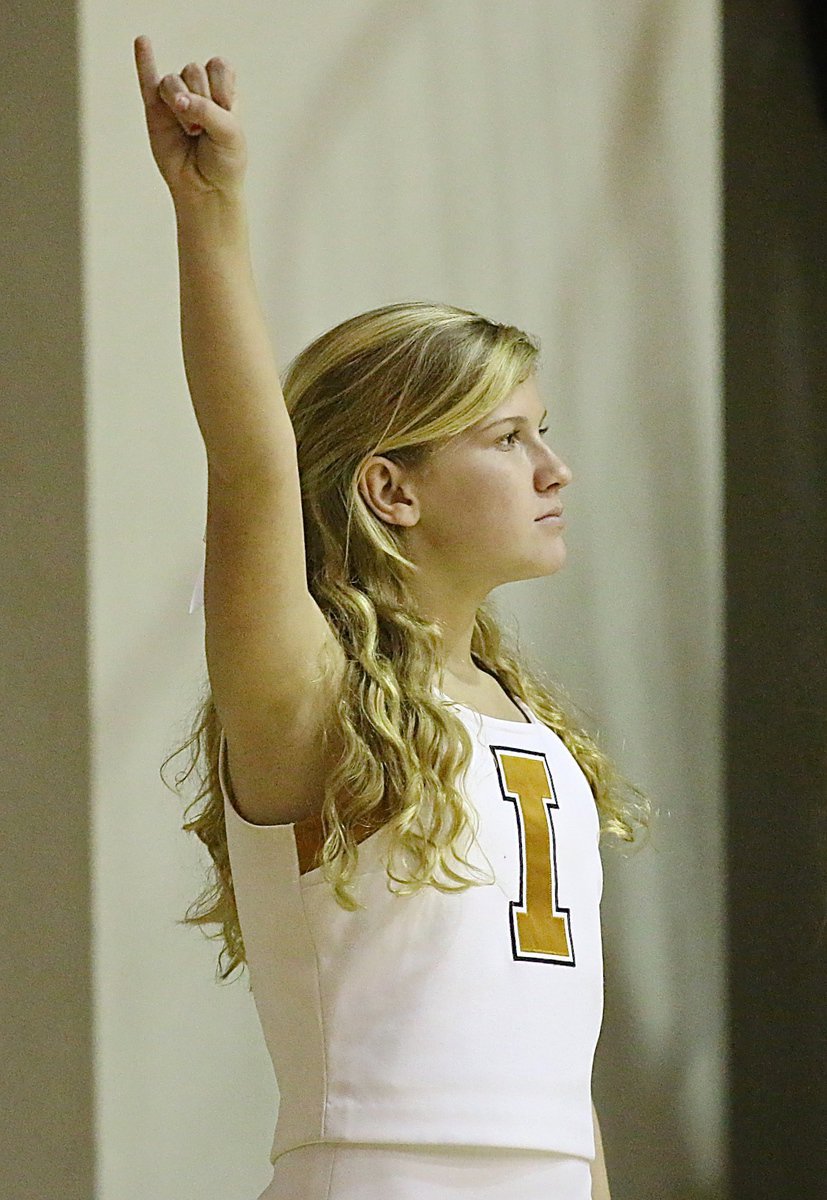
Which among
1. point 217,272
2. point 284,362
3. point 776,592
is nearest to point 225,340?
point 217,272

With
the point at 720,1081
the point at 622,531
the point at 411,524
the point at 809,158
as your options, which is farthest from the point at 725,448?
the point at 411,524

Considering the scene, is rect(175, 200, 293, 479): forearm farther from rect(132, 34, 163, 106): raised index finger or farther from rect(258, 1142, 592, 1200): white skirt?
rect(258, 1142, 592, 1200): white skirt

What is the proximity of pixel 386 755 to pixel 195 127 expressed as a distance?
494mm

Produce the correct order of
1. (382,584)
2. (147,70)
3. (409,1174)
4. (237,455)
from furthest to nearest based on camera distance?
(382,584), (409,1174), (237,455), (147,70)

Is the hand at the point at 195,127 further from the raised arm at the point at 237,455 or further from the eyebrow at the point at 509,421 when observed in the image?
the eyebrow at the point at 509,421

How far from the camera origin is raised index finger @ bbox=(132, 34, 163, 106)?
3.22 feet

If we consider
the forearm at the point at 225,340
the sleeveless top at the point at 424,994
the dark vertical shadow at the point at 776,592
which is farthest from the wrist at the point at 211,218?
the dark vertical shadow at the point at 776,592

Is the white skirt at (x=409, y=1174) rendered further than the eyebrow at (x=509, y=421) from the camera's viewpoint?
No

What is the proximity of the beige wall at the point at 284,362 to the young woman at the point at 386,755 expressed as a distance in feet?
0.81

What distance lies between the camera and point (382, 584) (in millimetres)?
1370

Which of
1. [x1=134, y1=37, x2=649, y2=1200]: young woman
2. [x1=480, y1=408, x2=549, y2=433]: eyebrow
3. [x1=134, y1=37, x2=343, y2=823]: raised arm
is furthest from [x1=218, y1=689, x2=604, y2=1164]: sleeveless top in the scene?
[x1=480, y1=408, x2=549, y2=433]: eyebrow

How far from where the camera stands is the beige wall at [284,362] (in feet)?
5.37

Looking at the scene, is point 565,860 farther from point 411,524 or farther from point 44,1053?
point 44,1053

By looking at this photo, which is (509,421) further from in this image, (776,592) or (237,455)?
(776,592)
